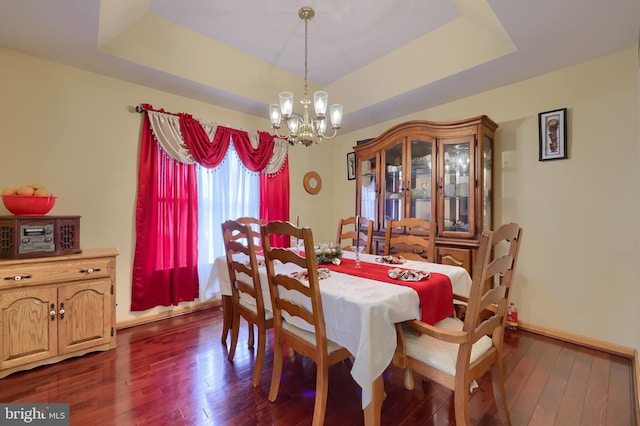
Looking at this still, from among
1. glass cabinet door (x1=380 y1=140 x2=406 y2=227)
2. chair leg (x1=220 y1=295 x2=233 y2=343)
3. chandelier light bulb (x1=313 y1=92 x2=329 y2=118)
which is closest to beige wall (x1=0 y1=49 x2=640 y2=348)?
glass cabinet door (x1=380 y1=140 x2=406 y2=227)

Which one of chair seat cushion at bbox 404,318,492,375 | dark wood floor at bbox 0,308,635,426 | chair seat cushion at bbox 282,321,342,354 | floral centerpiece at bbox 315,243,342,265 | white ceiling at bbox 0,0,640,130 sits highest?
white ceiling at bbox 0,0,640,130

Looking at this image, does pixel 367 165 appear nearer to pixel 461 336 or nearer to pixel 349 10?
pixel 349 10

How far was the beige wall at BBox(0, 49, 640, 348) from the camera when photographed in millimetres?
2141

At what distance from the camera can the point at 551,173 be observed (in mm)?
2439

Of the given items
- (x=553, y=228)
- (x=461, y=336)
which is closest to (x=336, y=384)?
(x=461, y=336)

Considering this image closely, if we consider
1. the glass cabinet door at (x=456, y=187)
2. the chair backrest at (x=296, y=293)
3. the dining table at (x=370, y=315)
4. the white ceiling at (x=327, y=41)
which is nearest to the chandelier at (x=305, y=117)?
the white ceiling at (x=327, y=41)

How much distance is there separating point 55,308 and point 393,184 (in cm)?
321

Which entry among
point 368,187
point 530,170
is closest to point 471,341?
point 530,170

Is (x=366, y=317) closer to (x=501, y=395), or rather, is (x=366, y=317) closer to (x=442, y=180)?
(x=501, y=395)

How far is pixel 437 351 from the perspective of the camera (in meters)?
1.26

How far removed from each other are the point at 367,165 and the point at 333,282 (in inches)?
91.1

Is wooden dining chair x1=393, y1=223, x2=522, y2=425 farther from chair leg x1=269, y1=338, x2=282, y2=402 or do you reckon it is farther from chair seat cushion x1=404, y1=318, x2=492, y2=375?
chair leg x1=269, y1=338, x2=282, y2=402

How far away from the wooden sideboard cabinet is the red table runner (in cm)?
192

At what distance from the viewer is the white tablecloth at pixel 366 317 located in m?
1.14
